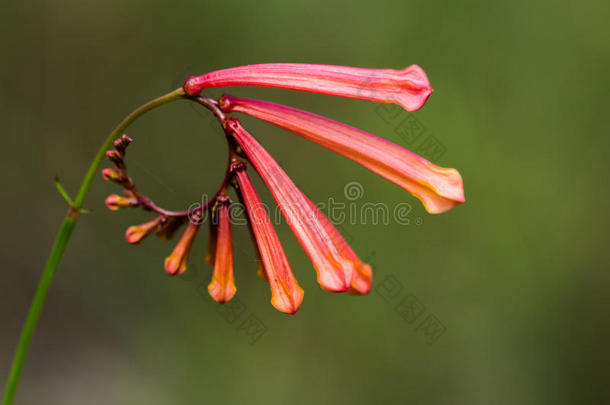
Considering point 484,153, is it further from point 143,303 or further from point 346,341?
point 143,303

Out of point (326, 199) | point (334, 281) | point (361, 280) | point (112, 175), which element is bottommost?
point (326, 199)

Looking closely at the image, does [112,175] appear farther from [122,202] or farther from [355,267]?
[355,267]

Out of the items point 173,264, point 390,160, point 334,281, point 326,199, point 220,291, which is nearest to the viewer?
point 334,281

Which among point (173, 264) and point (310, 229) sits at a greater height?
point (173, 264)

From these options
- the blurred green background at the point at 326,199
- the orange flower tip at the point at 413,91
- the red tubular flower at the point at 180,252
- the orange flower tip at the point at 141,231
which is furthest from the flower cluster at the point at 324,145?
the blurred green background at the point at 326,199

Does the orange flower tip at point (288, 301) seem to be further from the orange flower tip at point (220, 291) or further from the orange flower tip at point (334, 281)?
the orange flower tip at point (220, 291)

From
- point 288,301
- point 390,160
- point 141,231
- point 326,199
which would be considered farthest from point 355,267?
point 326,199

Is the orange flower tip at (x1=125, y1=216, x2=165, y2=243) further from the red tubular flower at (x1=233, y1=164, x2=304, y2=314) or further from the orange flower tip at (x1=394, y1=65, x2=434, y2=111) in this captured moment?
the orange flower tip at (x1=394, y1=65, x2=434, y2=111)

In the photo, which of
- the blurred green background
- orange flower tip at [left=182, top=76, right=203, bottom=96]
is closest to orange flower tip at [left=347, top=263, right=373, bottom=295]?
orange flower tip at [left=182, top=76, right=203, bottom=96]
